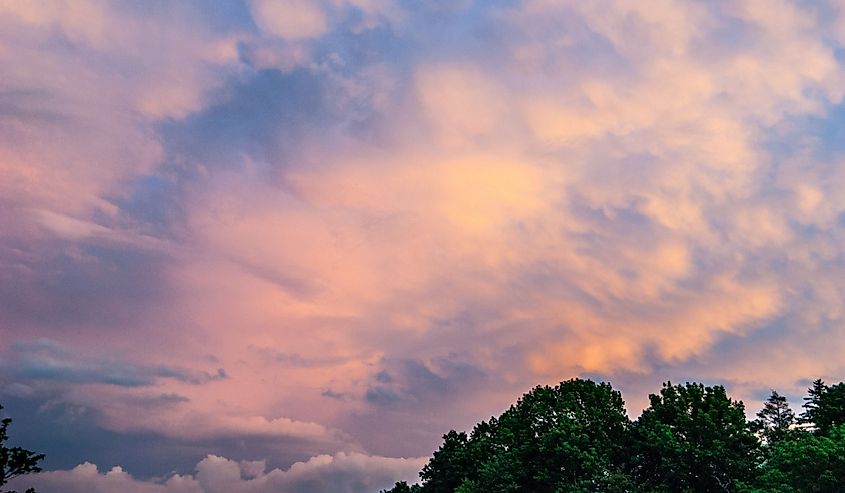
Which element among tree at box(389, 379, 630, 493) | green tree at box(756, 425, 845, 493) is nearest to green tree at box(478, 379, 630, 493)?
tree at box(389, 379, 630, 493)

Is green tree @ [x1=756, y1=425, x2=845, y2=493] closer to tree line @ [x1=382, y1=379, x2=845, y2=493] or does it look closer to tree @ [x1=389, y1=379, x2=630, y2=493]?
tree line @ [x1=382, y1=379, x2=845, y2=493]

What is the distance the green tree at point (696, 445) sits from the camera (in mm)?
58812

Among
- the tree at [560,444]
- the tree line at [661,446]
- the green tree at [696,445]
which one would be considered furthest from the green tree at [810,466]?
the tree at [560,444]

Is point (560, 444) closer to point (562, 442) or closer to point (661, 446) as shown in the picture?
point (562, 442)

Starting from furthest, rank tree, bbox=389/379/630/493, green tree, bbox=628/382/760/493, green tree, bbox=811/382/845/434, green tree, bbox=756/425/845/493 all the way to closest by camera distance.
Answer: tree, bbox=389/379/630/493
green tree, bbox=628/382/760/493
green tree, bbox=811/382/845/434
green tree, bbox=756/425/845/493

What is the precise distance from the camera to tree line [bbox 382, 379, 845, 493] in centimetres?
4975

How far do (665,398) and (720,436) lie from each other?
695 centimetres

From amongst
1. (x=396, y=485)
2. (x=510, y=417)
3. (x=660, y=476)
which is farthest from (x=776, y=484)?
(x=396, y=485)

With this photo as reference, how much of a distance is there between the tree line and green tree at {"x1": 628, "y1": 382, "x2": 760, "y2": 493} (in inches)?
3.3

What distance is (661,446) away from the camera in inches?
2426

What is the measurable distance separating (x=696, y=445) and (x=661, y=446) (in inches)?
113

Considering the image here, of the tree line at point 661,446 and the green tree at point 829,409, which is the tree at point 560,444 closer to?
the tree line at point 661,446

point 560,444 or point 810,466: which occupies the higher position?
point 560,444

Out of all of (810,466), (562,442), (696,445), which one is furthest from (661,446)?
(810,466)
